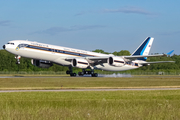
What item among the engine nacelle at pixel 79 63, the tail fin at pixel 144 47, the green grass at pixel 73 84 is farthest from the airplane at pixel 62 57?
the green grass at pixel 73 84

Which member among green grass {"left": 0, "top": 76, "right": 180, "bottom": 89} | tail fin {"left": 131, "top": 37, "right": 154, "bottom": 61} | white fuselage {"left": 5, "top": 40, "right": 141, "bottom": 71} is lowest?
green grass {"left": 0, "top": 76, "right": 180, "bottom": 89}

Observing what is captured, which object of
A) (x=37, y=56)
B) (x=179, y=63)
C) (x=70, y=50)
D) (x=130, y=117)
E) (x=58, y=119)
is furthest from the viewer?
(x=179, y=63)

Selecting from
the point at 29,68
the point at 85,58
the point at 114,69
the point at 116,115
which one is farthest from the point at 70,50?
the point at 29,68

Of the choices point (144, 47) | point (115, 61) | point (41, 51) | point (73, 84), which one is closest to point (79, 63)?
point (115, 61)

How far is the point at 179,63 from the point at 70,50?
7901cm

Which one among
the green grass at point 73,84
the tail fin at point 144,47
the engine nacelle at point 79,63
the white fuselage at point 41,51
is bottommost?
the green grass at point 73,84


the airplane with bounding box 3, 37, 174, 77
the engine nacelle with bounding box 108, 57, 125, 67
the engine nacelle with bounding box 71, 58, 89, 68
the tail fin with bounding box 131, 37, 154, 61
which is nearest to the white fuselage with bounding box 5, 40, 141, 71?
the airplane with bounding box 3, 37, 174, 77

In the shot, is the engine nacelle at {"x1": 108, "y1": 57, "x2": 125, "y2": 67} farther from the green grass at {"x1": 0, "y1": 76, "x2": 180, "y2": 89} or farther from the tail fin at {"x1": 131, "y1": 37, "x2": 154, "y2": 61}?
the tail fin at {"x1": 131, "y1": 37, "x2": 154, "y2": 61}

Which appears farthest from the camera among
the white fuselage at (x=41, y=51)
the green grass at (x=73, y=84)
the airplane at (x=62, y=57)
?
the airplane at (x=62, y=57)

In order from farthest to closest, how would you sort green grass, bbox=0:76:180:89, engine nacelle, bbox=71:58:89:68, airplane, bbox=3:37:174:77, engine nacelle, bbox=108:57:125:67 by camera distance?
1. engine nacelle, bbox=108:57:125:67
2. engine nacelle, bbox=71:58:89:68
3. airplane, bbox=3:37:174:77
4. green grass, bbox=0:76:180:89

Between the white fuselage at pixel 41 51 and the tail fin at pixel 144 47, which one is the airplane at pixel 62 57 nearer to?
the white fuselage at pixel 41 51

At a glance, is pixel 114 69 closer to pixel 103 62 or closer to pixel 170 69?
pixel 103 62

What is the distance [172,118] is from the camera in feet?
40.6

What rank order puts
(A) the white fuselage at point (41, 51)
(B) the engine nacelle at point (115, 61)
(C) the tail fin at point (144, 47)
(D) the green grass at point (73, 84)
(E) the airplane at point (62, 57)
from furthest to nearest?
(C) the tail fin at point (144, 47) → (B) the engine nacelle at point (115, 61) → (E) the airplane at point (62, 57) → (A) the white fuselage at point (41, 51) → (D) the green grass at point (73, 84)
